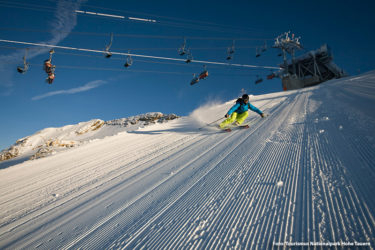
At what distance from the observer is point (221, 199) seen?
6.35 feet

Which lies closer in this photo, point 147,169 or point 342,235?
point 342,235

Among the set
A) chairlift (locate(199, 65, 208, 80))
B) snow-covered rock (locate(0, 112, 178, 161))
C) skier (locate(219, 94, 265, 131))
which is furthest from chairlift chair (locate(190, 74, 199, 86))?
skier (locate(219, 94, 265, 131))

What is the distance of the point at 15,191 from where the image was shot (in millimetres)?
3434

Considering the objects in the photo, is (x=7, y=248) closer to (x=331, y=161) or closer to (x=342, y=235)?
(x=342, y=235)

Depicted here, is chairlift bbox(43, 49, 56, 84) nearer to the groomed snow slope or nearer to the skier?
the groomed snow slope

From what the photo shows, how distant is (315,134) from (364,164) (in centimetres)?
151

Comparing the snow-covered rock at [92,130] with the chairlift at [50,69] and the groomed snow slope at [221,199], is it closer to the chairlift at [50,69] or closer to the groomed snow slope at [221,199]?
the chairlift at [50,69]

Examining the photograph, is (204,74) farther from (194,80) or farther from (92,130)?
(92,130)

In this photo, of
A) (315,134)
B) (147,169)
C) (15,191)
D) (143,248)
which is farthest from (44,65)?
(315,134)

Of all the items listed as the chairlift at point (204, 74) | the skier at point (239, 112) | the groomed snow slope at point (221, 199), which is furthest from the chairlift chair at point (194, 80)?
the groomed snow slope at point (221, 199)

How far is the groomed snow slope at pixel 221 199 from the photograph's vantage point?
4.52 feet

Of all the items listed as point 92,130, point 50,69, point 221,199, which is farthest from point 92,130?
point 221,199

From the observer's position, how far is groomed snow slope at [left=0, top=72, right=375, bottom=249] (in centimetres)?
138

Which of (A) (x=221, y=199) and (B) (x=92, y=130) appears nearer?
(A) (x=221, y=199)
